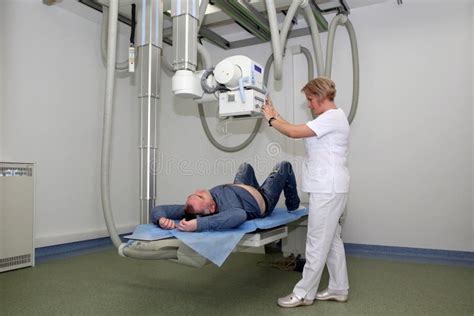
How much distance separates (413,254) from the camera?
3.33 meters

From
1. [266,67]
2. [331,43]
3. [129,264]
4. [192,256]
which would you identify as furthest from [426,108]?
[129,264]

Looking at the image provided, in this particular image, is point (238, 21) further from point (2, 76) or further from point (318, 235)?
point (318, 235)

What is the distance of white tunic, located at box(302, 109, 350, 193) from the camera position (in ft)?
7.02

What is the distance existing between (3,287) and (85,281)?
485 millimetres

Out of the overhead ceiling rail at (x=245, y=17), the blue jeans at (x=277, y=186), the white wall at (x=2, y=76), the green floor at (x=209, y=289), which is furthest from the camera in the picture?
the overhead ceiling rail at (x=245, y=17)

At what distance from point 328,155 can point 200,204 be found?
0.80 m

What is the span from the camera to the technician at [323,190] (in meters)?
2.13

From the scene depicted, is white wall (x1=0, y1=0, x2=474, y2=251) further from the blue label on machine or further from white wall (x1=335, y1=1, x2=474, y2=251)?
the blue label on machine

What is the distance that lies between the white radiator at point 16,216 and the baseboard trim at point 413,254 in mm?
2717

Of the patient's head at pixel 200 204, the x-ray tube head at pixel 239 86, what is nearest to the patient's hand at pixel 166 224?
the patient's head at pixel 200 204

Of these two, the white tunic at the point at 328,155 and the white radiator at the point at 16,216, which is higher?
the white tunic at the point at 328,155

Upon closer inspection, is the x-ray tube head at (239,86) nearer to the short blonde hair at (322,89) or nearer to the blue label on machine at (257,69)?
the blue label on machine at (257,69)

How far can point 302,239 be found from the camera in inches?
117

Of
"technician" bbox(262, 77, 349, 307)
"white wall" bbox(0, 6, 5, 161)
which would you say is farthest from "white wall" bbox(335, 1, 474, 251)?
"white wall" bbox(0, 6, 5, 161)
